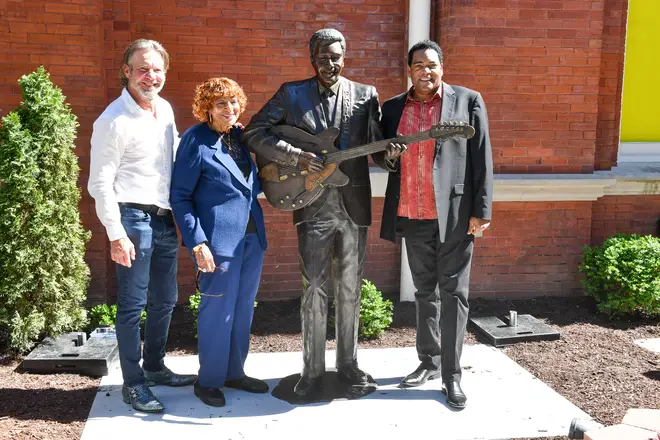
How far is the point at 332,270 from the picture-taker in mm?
4262

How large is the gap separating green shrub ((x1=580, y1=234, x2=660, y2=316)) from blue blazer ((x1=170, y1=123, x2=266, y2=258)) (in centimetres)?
375

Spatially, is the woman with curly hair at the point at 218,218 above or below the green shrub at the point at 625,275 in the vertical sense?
above

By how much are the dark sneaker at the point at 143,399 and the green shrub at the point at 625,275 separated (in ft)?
13.7

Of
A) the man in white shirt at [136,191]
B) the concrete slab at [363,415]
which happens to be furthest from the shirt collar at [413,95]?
→ the concrete slab at [363,415]

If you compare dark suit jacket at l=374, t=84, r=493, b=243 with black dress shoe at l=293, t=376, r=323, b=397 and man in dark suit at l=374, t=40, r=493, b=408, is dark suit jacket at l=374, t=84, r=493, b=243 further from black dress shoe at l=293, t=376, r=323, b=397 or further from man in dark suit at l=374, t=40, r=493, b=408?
black dress shoe at l=293, t=376, r=323, b=397

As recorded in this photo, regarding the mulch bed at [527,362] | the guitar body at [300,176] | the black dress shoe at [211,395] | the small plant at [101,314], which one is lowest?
the mulch bed at [527,362]

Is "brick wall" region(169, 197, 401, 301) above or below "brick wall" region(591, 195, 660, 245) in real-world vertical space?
below

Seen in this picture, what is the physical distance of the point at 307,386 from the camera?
13.9 feet

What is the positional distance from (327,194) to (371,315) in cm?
177

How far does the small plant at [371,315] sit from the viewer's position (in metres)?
5.47

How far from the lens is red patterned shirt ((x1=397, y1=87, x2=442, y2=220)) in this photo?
4094 millimetres

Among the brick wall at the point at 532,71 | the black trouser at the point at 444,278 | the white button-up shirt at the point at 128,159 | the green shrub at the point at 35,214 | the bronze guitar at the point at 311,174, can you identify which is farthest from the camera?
the brick wall at the point at 532,71

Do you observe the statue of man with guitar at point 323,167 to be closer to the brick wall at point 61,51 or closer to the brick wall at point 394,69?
the brick wall at point 394,69

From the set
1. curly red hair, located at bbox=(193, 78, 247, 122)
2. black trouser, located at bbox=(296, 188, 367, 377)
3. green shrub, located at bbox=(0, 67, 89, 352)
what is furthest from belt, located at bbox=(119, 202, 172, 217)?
green shrub, located at bbox=(0, 67, 89, 352)
